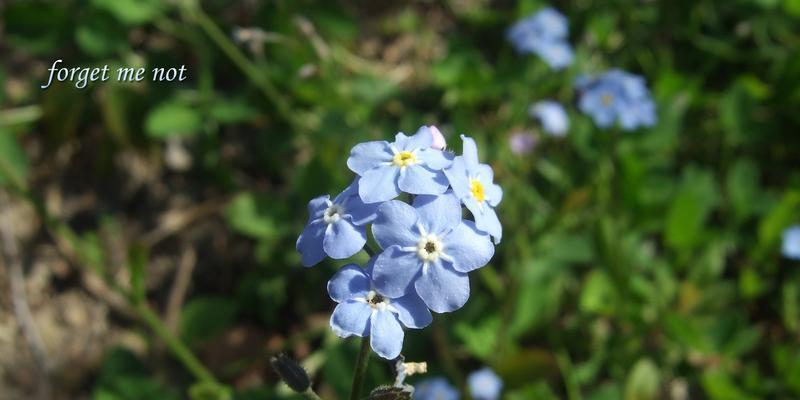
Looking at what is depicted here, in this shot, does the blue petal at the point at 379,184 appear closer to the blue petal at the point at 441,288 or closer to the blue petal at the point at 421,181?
the blue petal at the point at 421,181

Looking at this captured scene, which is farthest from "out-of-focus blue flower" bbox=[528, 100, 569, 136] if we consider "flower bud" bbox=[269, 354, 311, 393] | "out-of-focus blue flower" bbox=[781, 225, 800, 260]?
"flower bud" bbox=[269, 354, 311, 393]

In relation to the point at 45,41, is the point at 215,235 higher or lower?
lower

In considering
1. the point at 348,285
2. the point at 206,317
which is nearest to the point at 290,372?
the point at 348,285

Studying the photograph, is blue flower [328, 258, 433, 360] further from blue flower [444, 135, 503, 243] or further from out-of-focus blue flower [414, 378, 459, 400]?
out-of-focus blue flower [414, 378, 459, 400]

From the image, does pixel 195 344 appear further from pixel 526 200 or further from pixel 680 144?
pixel 680 144

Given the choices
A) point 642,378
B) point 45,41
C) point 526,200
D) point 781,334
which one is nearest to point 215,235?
point 45,41

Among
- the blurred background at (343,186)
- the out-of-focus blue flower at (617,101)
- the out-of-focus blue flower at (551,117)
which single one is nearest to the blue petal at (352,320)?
the blurred background at (343,186)
